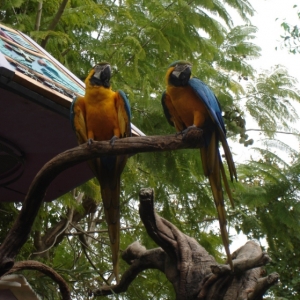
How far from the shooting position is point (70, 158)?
201cm

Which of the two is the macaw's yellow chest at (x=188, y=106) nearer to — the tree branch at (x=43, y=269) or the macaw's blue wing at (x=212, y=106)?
the macaw's blue wing at (x=212, y=106)

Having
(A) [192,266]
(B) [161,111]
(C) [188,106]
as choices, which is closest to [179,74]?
(C) [188,106]

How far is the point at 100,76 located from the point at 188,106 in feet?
1.51

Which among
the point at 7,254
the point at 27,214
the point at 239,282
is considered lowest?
the point at 239,282

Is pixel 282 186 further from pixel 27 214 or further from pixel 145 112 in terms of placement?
pixel 27 214

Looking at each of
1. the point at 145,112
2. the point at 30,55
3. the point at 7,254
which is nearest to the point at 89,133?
the point at 30,55

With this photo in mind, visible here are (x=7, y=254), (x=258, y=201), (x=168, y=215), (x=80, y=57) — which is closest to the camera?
(x=7, y=254)

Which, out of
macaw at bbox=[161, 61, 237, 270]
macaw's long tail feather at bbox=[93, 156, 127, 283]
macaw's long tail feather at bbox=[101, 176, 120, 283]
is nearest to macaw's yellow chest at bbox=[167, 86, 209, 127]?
macaw at bbox=[161, 61, 237, 270]

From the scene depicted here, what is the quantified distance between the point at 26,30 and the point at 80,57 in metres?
0.49

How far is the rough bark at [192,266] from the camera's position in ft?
7.69

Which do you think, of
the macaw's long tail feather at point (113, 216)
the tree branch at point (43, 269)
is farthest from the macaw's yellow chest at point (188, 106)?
the tree branch at point (43, 269)

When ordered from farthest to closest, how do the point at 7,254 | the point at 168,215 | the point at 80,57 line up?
the point at 80,57 → the point at 168,215 → the point at 7,254

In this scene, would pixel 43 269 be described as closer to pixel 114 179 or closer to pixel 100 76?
pixel 114 179

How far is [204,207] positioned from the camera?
4113 millimetres
